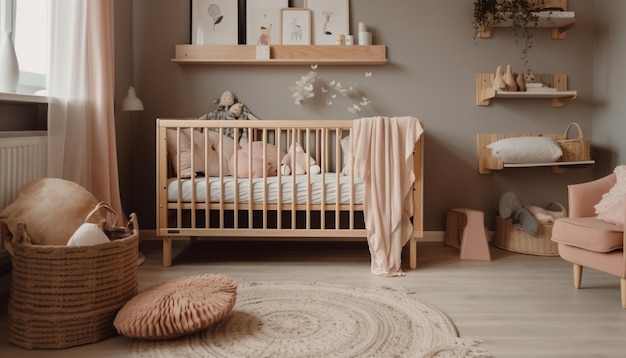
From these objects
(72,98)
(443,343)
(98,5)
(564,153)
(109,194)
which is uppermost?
(98,5)

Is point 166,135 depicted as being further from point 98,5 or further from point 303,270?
point 303,270

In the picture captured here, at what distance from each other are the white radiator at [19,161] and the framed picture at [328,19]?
1882 millimetres

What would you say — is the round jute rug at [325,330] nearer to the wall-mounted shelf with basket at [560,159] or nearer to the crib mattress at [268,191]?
the crib mattress at [268,191]

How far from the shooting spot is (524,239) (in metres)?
3.26

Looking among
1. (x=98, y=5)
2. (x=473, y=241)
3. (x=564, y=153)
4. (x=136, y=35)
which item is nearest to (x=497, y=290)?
(x=473, y=241)

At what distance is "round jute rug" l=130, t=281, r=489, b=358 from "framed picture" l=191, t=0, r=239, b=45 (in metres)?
1.87

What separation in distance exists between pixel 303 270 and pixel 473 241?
1080 mm

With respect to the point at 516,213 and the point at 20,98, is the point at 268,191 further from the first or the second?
the point at 516,213

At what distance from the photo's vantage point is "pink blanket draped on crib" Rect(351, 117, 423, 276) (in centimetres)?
280

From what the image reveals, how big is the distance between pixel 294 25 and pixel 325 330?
228cm

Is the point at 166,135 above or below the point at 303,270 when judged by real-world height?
above

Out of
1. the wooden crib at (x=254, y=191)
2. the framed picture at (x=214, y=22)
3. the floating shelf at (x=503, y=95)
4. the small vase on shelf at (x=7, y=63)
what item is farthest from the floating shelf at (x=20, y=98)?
the floating shelf at (x=503, y=95)

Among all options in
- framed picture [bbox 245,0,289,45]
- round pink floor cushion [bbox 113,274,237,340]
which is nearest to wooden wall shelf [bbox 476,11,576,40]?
framed picture [bbox 245,0,289,45]

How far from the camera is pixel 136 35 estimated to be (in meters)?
3.57
